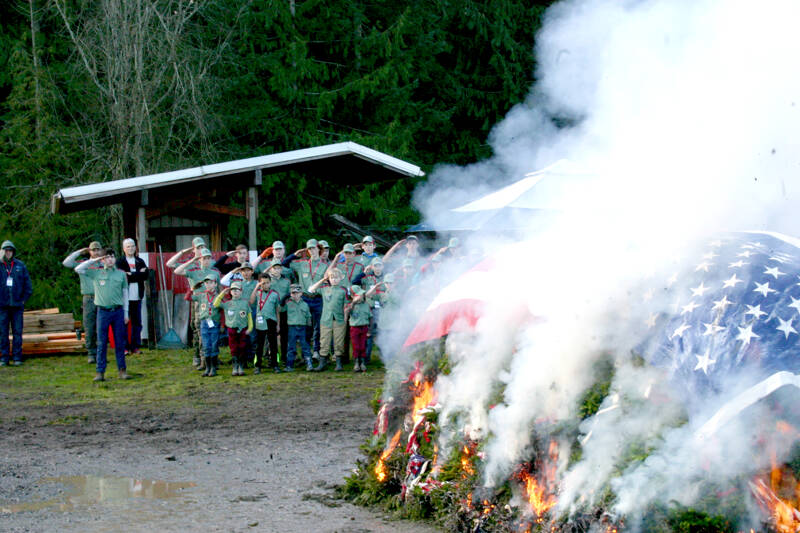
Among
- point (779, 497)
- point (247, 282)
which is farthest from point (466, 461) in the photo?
point (247, 282)

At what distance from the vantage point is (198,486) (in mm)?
8258

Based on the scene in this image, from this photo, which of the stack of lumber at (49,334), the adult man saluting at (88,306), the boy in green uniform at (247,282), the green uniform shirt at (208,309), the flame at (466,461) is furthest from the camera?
the stack of lumber at (49,334)

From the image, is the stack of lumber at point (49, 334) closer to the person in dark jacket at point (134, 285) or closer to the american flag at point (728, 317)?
the person in dark jacket at point (134, 285)

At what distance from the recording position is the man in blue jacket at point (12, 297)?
1689 cm

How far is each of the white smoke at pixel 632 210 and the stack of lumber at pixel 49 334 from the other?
12858mm

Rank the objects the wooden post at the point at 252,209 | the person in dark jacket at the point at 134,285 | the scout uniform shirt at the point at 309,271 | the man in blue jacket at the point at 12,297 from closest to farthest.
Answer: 1. the scout uniform shirt at the point at 309,271
2. the man in blue jacket at the point at 12,297
3. the person in dark jacket at the point at 134,285
4. the wooden post at the point at 252,209

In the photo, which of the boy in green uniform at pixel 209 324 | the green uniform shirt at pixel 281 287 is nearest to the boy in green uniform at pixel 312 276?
the green uniform shirt at pixel 281 287

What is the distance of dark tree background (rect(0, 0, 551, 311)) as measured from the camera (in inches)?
982

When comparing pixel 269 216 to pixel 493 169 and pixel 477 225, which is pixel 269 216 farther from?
pixel 477 225

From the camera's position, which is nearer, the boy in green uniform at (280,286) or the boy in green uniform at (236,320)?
the boy in green uniform at (236,320)

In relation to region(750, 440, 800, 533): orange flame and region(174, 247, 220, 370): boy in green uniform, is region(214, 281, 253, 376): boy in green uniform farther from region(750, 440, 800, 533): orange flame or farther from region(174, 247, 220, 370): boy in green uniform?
region(750, 440, 800, 533): orange flame

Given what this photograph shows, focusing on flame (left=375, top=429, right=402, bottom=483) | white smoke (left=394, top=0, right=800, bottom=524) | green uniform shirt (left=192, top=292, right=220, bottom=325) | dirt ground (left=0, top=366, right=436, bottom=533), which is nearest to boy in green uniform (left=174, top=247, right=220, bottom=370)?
green uniform shirt (left=192, top=292, right=220, bottom=325)

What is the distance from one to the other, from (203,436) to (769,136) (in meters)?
6.61

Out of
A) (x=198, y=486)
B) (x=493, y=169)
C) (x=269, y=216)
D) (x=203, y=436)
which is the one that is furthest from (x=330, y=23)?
(x=198, y=486)
